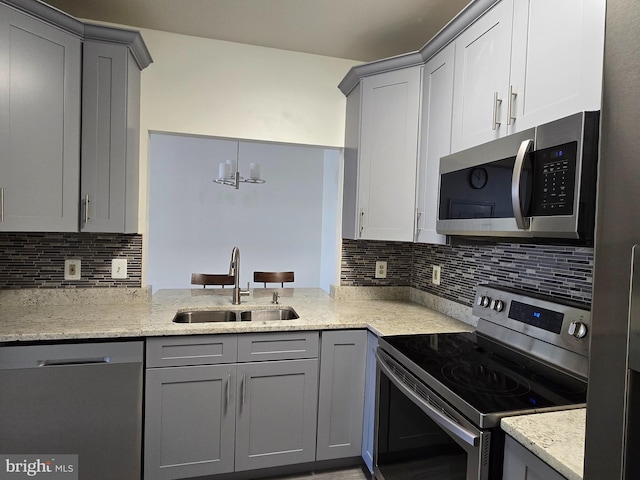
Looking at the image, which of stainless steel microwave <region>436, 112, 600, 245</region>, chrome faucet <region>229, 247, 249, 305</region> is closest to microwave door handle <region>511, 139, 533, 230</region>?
stainless steel microwave <region>436, 112, 600, 245</region>

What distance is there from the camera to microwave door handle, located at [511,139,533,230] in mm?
1158

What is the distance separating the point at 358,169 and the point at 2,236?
2.04 m

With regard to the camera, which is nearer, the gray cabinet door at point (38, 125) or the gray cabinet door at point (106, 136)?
the gray cabinet door at point (38, 125)

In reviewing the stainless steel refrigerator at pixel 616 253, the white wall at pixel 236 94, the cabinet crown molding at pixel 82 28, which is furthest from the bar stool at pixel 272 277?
the stainless steel refrigerator at pixel 616 253

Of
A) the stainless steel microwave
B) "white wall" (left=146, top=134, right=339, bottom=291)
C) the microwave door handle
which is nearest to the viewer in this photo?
the stainless steel microwave

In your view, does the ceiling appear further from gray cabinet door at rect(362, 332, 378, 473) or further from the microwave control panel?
gray cabinet door at rect(362, 332, 378, 473)

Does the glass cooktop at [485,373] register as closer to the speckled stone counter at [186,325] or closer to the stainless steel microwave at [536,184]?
the speckled stone counter at [186,325]

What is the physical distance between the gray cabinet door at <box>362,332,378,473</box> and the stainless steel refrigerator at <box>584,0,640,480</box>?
53.4 inches

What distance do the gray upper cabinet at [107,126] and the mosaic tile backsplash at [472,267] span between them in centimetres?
142

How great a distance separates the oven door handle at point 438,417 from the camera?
1050 millimetres

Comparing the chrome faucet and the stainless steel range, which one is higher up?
the chrome faucet

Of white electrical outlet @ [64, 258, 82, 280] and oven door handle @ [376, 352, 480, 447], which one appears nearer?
oven door handle @ [376, 352, 480, 447]

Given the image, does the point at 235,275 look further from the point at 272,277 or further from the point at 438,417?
the point at 438,417

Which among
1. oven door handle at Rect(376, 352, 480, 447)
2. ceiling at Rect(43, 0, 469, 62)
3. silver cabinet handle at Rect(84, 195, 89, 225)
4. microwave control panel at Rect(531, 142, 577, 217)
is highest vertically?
ceiling at Rect(43, 0, 469, 62)
